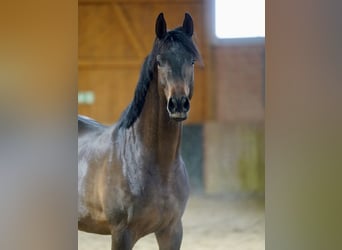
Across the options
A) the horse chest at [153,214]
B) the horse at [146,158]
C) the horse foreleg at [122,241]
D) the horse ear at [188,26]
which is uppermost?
the horse ear at [188,26]

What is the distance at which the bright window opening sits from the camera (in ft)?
4.23

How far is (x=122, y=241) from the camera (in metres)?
1.29

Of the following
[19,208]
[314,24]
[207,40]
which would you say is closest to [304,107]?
[314,24]

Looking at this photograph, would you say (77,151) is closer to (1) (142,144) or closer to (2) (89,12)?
(1) (142,144)

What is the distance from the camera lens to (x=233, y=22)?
4.27 ft

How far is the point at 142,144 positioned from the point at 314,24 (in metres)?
0.62

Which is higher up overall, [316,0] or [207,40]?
[316,0]

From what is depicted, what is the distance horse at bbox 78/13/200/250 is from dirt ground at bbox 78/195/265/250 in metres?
0.03

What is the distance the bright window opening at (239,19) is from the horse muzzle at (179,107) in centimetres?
23

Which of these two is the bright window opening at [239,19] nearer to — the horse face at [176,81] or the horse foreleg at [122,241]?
the horse face at [176,81]

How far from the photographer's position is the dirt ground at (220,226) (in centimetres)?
127

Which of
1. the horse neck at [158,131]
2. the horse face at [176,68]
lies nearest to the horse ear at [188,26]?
the horse face at [176,68]

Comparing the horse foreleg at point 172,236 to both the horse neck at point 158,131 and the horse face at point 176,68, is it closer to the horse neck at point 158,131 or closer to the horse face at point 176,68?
the horse neck at point 158,131

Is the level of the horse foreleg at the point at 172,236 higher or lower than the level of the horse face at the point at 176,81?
lower
